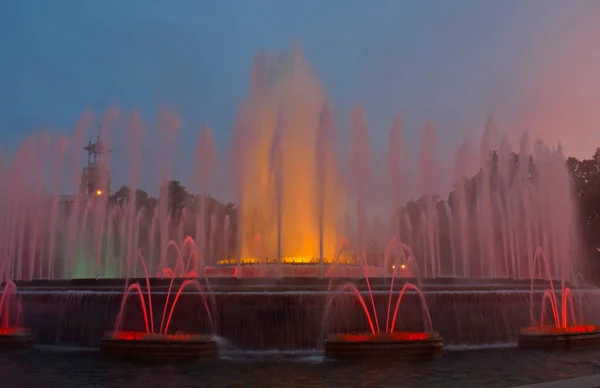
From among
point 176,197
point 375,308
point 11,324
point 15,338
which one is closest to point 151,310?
point 15,338

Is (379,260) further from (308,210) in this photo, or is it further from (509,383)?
(509,383)

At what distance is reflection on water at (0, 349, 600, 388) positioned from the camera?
1020cm

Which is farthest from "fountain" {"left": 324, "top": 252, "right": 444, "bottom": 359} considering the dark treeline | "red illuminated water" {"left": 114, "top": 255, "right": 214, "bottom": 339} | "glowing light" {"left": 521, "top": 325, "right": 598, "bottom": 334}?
the dark treeline

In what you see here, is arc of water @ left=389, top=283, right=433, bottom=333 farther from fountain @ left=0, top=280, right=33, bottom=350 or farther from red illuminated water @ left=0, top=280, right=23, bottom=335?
red illuminated water @ left=0, top=280, right=23, bottom=335

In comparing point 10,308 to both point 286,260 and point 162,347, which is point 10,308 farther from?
point 286,260

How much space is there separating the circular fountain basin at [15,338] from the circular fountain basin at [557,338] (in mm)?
13077

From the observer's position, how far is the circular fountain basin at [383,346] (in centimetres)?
1292

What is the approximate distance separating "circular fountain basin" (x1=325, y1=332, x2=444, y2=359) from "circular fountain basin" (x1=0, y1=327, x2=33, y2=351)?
27.2 ft

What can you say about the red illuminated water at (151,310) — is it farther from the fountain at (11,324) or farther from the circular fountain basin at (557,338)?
the circular fountain basin at (557,338)

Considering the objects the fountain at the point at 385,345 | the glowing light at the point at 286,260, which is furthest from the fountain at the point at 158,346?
the glowing light at the point at 286,260

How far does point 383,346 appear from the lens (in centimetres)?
1294

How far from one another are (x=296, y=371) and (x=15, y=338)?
8485mm

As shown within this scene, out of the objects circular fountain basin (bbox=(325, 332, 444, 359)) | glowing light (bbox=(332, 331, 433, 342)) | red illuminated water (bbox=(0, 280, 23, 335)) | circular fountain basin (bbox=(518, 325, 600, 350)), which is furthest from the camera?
red illuminated water (bbox=(0, 280, 23, 335))

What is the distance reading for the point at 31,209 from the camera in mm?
37344
